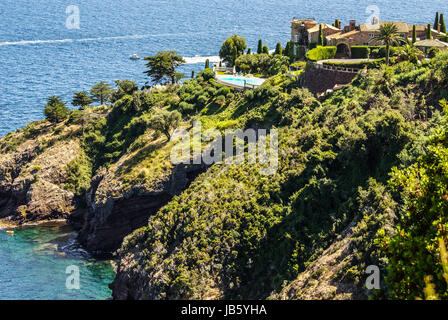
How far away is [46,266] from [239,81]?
47.3 metres

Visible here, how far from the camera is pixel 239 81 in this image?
317ft

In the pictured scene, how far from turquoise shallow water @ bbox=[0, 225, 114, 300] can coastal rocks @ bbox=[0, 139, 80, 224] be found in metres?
4.19

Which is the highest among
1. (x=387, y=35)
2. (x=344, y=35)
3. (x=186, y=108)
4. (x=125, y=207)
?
(x=387, y=35)

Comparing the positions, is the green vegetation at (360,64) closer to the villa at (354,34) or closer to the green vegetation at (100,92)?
the villa at (354,34)

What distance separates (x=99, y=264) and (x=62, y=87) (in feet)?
284

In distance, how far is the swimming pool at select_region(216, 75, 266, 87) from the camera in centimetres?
9244

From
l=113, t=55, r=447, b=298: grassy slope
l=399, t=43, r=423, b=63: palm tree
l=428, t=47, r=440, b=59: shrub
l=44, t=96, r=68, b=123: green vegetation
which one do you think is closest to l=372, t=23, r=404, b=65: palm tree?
l=399, t=43, r=423, b=63: palm tree

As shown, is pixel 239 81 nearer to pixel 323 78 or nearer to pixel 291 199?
pixel 323 78

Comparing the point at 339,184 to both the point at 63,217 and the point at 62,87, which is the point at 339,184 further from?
the point at 62,87

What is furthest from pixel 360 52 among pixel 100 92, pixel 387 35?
pixel 100 92

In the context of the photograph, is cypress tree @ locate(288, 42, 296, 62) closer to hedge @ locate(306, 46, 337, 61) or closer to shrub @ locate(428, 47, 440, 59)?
hedge @ locate(306, 46, 337, 61)

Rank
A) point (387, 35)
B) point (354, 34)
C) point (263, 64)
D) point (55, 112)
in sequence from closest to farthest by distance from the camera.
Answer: point (387, 35), point (354, 34), point (263, 64), point (55, 112)
